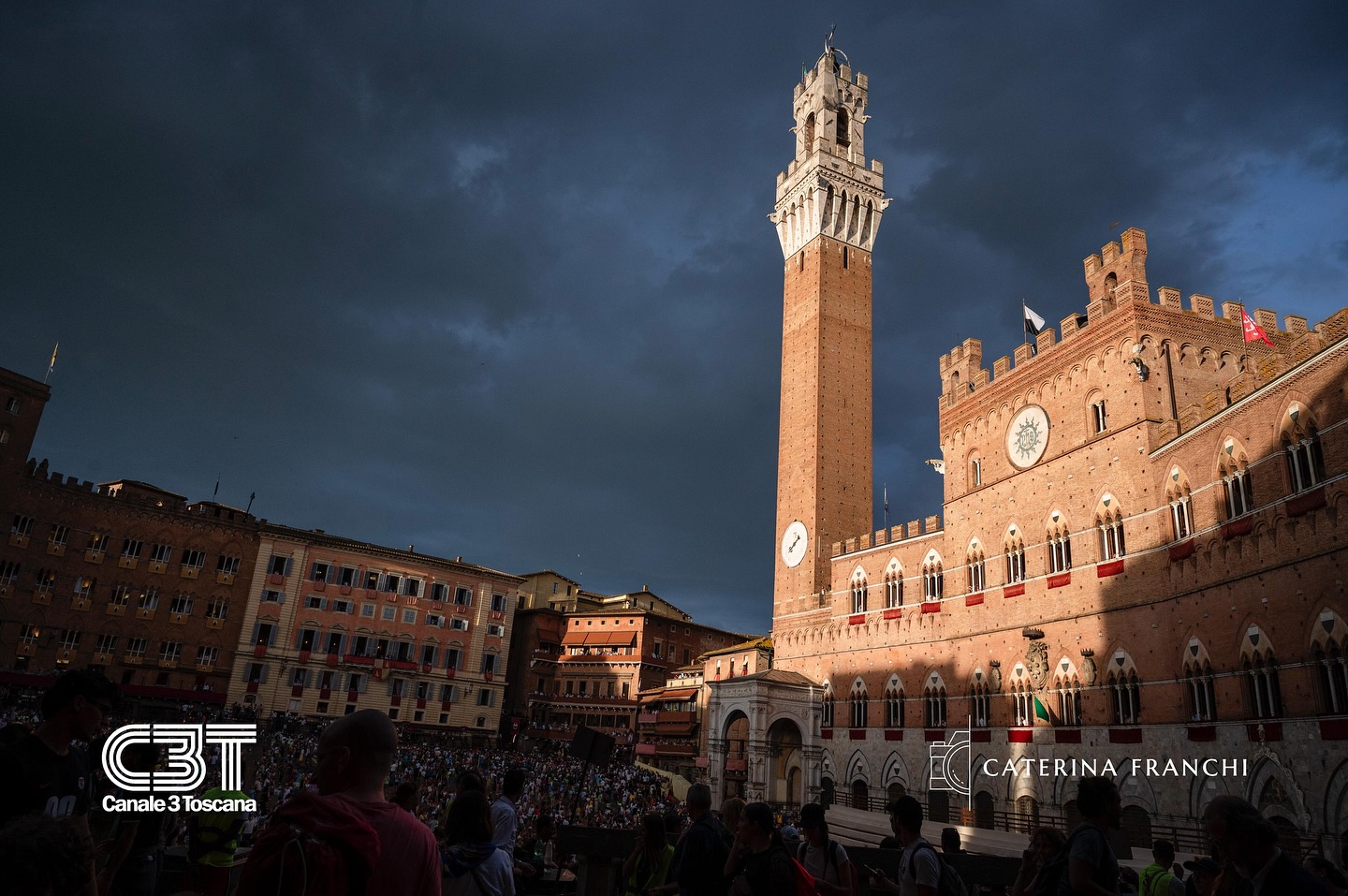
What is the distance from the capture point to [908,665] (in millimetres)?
36031

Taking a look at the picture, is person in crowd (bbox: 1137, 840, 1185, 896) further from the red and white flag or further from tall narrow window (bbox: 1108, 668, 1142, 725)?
the red and white flag

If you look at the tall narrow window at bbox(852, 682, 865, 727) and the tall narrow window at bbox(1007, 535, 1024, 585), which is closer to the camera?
the tall narrow window at bbox(1007, 535, 1024, 585)

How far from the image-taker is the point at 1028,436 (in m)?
32.7

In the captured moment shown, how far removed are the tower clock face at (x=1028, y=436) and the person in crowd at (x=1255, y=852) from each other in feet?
94.8

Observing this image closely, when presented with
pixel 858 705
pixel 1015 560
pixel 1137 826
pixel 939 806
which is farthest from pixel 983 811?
pixel 1015 560

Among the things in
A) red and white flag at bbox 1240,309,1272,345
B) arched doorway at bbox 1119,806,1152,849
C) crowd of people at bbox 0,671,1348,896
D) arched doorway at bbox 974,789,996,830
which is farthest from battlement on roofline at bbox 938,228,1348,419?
crowd of people at bbox 0,671,1348,896

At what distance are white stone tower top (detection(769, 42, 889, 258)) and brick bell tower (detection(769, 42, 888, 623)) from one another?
0.24 feet

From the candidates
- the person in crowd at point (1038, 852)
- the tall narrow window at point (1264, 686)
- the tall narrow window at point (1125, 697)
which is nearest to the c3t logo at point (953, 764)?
the tall narrow window at point (1125, 697)

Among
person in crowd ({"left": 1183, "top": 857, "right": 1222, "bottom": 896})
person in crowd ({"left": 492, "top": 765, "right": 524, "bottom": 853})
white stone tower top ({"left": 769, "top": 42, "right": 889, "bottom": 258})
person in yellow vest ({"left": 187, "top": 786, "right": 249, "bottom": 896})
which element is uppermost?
white stone tower top ({"left": 769, "top": 42, "right": 889, "bottom": 258})

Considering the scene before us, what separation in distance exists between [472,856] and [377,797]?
92.3 inches

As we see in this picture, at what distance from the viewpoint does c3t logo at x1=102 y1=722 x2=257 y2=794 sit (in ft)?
21.3

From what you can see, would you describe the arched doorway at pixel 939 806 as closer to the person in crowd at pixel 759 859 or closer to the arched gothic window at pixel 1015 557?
the arched gothic window at pixel 1015 557

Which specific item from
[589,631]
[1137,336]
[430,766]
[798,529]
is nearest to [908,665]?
[798,529]

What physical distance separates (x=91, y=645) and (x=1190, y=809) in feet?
167
